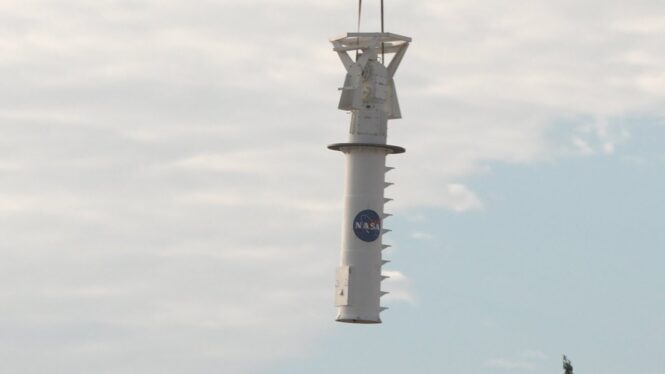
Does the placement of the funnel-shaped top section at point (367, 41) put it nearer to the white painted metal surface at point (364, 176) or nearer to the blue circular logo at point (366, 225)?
the white painted metal surface at point (364, 176)

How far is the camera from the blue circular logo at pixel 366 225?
15112 centimetres

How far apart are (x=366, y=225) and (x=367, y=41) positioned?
40.3ft

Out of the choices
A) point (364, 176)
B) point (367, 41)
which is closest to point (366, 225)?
point (364, 176)

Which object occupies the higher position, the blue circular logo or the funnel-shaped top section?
the funnel-shaped top section

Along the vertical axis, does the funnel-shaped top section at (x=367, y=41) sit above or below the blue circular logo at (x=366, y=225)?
above

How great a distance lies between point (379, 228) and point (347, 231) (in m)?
2.14

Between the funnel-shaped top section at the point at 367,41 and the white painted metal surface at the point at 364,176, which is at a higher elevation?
the funnel-shaped top section at the point at 367,41

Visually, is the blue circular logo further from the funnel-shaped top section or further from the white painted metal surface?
the funnel-shaped top section

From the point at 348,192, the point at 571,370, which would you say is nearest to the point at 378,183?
the point at 348,192

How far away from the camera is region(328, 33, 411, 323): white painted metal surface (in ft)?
495

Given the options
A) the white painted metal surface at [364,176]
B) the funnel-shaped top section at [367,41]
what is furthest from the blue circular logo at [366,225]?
the funnel-shaped top section at [367,41]

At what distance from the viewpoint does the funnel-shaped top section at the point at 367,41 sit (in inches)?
6014

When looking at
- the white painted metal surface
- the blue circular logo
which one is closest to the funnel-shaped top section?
the white painted metal surface

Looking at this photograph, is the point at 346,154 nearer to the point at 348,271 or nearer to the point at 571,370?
the point at 348,271
